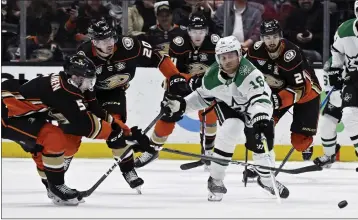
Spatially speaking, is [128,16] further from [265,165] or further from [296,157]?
[265,165]

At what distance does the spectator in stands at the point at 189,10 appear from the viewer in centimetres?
906

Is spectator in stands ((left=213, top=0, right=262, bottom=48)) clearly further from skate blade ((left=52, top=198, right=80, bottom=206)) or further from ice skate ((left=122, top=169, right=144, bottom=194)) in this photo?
skate blade ((left=52, top=198, right=80, bottom=206))

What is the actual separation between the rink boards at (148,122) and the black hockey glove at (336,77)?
1516mm

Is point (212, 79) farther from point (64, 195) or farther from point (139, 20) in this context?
point (139, 20)

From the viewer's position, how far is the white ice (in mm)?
5242

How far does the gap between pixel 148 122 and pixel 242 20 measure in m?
1.23

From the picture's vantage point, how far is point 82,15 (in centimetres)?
903

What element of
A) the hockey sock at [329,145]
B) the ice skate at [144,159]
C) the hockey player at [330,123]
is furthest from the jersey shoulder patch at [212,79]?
the hockey sock at [329,145]

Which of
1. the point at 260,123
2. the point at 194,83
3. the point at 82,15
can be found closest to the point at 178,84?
the point at 194,83

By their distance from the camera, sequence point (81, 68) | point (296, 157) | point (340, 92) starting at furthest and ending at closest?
point (296, 157) < point (340, 92) < point (81, 68)

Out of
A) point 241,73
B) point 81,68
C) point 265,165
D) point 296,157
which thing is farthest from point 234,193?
point 296,157

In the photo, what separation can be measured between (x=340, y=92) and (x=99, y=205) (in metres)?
3.07

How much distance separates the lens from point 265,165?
5875 millimetres

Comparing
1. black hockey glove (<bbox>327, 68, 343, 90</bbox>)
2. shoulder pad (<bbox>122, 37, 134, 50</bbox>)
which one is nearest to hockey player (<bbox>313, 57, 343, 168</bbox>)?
black hockey glove (<bbox>327, 68, 343, 90</bbox>)
